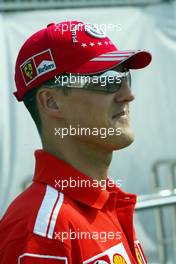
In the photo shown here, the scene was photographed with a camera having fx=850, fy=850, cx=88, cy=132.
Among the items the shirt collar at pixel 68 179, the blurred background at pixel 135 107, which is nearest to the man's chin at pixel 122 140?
the shirt collar at pixel 68 179

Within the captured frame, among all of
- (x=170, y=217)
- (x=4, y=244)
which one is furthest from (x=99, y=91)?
A: (x=170, y=217)

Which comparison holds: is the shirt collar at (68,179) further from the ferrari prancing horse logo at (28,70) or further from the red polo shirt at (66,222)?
the ferrari prancing horse logo at (28,70)

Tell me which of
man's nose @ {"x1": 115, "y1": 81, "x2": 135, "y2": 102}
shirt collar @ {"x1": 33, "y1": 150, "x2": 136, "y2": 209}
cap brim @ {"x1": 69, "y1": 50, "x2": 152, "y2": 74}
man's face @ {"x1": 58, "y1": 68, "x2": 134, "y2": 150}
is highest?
cap brim @ {"x1": 69, "y1": 50, "x2": 152, "y2": 74}

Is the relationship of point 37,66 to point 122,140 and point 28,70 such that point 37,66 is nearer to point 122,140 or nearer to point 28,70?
point 28,70

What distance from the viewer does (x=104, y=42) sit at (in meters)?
2.08

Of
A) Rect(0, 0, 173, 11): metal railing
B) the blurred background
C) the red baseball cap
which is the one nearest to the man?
the red baseball cap

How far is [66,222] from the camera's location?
191cm

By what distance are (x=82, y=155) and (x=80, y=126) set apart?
76mm

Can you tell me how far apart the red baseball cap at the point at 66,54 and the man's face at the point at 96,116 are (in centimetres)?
6

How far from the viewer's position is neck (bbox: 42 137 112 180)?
6.74ft

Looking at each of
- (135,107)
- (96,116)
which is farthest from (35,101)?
(135,107)

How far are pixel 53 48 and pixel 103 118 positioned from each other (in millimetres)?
210

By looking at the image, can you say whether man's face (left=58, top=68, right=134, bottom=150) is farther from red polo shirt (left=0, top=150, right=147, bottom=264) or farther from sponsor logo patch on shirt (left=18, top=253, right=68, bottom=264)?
sponsor logo patch on shirt (left=18, top=253, right=68, bottom=264)

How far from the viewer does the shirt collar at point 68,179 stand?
202 centimetres
